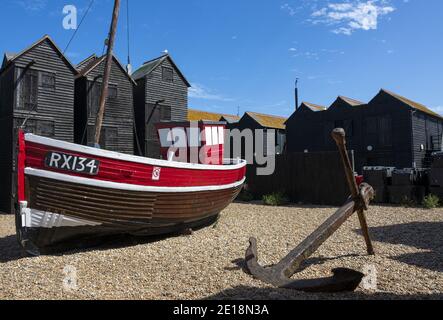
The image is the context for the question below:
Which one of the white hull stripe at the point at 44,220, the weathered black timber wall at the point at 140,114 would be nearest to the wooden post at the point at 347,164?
the white hull stripe at the point at 44,220

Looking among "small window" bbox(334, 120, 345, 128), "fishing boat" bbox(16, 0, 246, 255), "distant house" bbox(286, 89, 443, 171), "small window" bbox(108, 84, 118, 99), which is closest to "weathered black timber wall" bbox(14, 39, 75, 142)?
"small window" bbox(108, 84, 118, 99)

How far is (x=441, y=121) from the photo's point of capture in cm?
3322

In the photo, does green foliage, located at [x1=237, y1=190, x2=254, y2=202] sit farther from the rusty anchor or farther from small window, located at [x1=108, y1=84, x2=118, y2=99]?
the rusty anchor

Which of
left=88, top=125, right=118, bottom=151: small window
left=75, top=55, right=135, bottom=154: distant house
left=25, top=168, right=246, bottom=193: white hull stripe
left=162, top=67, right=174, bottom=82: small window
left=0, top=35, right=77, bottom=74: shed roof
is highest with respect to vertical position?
left=162, top=67, right=174, bottom=82: small window

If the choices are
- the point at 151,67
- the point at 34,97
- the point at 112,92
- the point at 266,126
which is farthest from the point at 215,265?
the point at 266,126

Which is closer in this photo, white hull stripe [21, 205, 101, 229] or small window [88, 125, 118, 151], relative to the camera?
white hull stripe [21, 205, 101, 229]

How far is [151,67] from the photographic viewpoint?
80.6 ft

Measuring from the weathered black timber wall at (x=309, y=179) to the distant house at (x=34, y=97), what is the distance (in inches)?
437

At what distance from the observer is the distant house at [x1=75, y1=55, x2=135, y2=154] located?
2078 cm

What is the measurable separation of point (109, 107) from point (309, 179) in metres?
12.3

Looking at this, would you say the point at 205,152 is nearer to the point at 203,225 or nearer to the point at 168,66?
the point at 203,225

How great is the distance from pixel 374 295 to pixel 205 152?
23.0ft

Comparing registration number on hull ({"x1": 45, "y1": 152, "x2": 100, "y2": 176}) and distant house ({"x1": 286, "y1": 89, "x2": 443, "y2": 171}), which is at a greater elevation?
distant house ({"x1": 286, "y1": 89, "x2": 443, "y2": 171})

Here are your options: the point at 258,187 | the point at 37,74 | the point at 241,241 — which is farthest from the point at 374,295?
the point at 37,74
